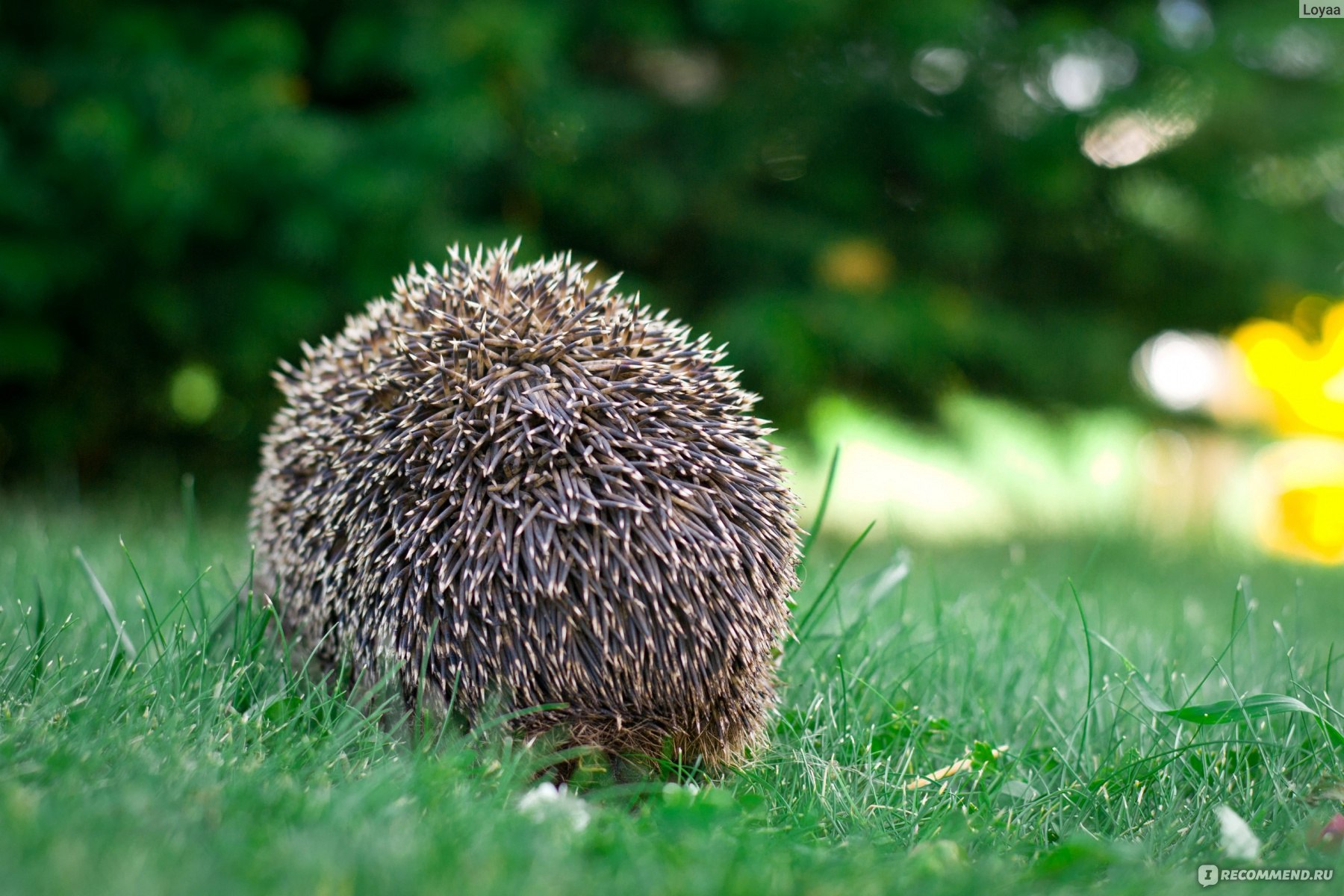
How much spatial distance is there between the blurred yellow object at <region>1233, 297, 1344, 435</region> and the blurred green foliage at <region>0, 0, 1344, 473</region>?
114 centimetres

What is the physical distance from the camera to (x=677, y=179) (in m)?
7.33

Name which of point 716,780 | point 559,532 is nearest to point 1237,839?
point 716,780

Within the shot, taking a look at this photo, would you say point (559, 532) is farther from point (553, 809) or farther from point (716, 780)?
point (716, 780)

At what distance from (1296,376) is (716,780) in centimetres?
917

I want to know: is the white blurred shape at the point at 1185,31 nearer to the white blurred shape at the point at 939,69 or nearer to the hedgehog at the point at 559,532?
the white blurred shape at the point at 939,69

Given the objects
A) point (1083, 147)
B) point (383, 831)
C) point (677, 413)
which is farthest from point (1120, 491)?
point (383, 831)

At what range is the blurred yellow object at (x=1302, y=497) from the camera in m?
8.91

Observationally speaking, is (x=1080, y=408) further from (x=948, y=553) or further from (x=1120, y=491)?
(x=948, y=553)

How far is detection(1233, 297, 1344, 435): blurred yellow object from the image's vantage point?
30.9 feet

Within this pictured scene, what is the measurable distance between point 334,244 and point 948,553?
449cm

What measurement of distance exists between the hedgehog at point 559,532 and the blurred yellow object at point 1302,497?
7691mm

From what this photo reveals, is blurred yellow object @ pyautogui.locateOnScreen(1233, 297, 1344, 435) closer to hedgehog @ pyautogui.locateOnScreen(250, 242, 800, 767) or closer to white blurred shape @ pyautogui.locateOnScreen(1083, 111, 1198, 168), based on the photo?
white blurred shape @ pyautogui.locateOnScreen(1083, 111, 1198, 168)

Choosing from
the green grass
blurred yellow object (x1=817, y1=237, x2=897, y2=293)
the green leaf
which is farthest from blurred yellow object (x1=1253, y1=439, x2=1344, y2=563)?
the green leaf

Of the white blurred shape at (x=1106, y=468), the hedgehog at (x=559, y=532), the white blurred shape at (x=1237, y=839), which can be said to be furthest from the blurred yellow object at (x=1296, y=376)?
the hedgehog at (x=559, y=532)
